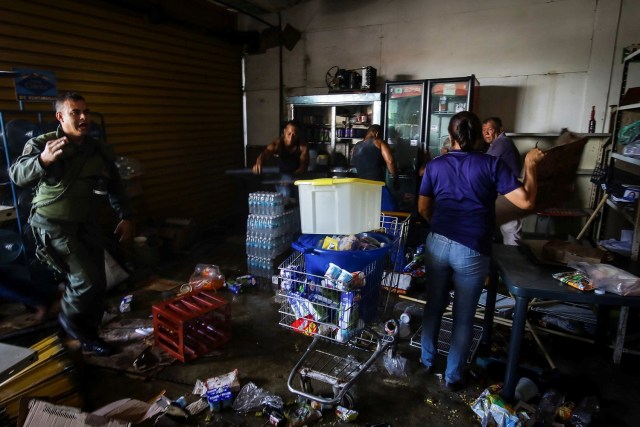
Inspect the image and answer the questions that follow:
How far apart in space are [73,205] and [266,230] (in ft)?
6.81

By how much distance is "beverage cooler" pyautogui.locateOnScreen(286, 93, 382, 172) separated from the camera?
6.37 m

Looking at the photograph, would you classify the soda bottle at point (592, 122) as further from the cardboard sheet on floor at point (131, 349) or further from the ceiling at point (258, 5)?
the cardboard sheet on floor at point (131, 349)

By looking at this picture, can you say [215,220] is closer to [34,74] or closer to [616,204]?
[34,74]

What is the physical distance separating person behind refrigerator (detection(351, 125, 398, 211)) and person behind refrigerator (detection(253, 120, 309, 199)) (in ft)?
2.42

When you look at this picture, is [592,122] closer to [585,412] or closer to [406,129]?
[406,129]

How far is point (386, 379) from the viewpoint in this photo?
2877 mm

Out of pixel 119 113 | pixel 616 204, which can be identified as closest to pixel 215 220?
pixel 119 113

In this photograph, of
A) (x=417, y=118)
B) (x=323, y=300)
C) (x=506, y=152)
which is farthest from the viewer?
(x=417, y=118)

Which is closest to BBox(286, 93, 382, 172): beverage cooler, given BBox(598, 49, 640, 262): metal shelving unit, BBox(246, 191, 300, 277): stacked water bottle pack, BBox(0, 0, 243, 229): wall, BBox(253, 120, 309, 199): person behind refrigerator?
BBox(253, 120, 309, 199): person behind refrigerator

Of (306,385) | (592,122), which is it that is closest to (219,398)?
(306,385)

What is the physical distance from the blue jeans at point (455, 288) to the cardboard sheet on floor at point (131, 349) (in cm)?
212

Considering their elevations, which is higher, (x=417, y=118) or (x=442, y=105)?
(x=442, y=105)

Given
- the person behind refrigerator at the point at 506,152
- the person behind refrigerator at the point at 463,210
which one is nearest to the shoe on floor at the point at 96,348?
the person behind refrigerator at the point at 463,210

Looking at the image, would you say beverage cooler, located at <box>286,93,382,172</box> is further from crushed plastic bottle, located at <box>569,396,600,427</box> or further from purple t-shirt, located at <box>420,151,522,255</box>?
crushed plastic bottle, located at <box>569,396,600,427</box>
